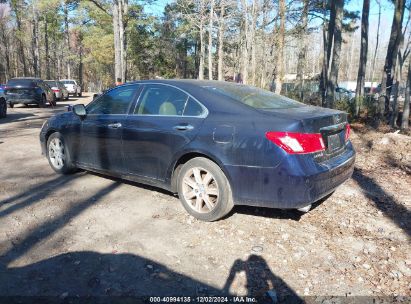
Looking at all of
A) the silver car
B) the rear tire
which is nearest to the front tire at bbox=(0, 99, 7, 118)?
the rear tire

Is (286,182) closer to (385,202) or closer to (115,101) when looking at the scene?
(385,202)

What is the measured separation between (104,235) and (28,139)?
21.1 ft

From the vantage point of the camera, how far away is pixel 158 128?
14.9 feet

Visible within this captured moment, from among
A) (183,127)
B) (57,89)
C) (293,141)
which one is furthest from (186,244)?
(57,89)

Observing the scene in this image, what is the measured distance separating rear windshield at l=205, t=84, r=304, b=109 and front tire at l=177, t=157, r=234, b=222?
0.81m

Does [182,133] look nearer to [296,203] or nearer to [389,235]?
[296,203]

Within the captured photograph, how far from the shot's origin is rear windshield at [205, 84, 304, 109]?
13.9 ft

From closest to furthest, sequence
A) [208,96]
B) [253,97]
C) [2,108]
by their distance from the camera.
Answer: [208,96], [253,97], [2,108]

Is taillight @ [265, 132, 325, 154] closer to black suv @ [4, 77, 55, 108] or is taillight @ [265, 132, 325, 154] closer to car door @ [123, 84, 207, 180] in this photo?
car door @ [123, 84, 207, 180]

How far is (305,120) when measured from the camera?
3.71m

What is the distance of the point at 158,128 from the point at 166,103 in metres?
0.34

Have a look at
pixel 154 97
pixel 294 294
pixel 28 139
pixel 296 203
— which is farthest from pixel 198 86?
pixel 28 139

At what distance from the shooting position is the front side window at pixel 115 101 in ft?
16.7

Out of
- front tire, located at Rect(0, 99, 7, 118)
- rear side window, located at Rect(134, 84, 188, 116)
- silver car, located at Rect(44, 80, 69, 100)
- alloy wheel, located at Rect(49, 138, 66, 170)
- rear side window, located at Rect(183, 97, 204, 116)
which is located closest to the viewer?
rear side window, located at Rect(183, 97, 204, 116)
